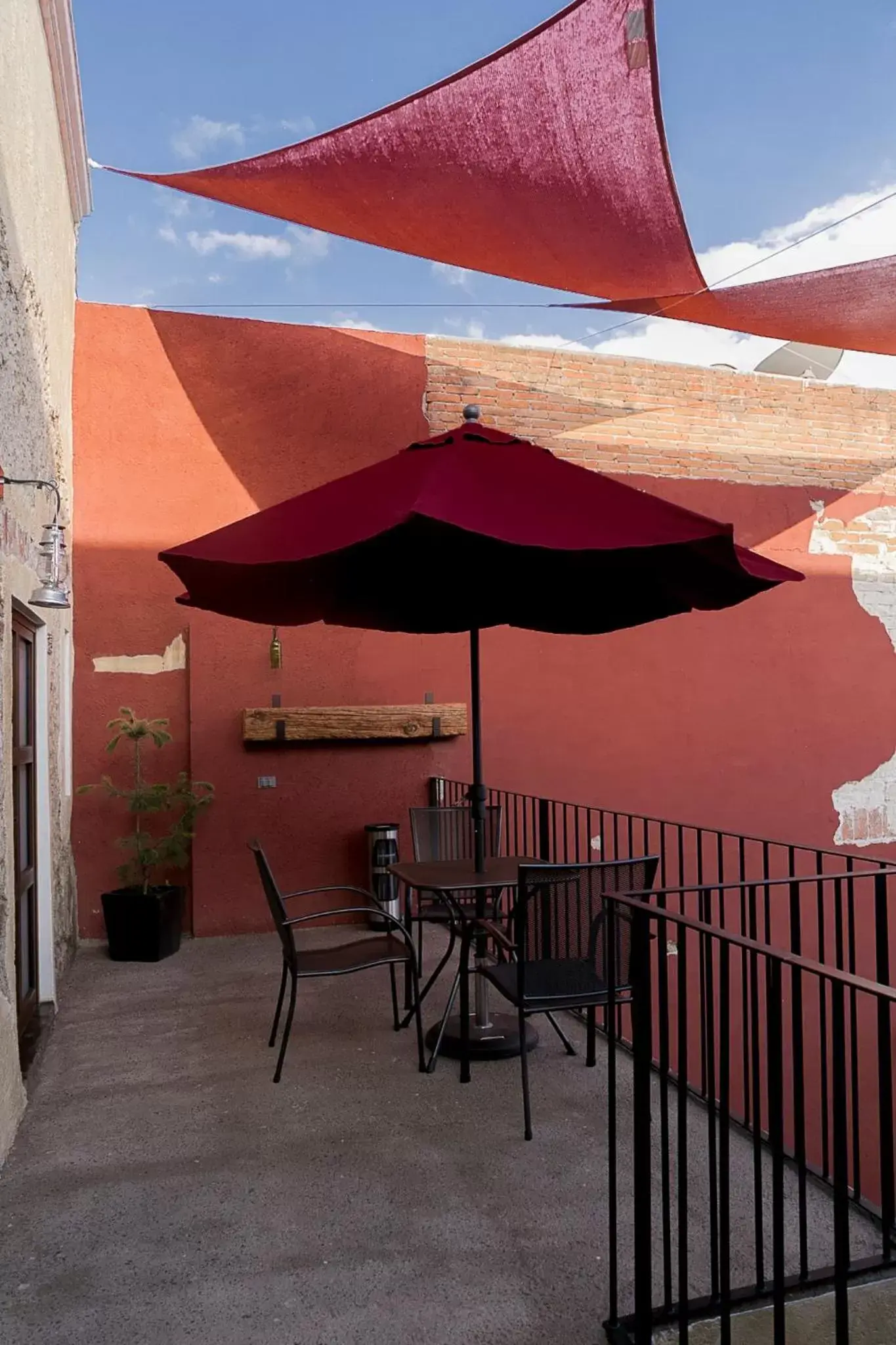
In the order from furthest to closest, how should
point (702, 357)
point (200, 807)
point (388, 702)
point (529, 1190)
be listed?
point (702, 357), point (388, 702), point (200, 807), point (529, 1190)

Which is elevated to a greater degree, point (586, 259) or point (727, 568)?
point (586, 259)

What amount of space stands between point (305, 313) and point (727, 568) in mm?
3753

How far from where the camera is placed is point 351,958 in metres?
3.07

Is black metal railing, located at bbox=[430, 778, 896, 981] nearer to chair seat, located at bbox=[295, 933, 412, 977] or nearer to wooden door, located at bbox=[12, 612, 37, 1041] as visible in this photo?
chair seat, located at bbox=[295, 933, 412, 977]

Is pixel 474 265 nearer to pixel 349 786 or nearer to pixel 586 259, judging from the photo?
pixel 586 259

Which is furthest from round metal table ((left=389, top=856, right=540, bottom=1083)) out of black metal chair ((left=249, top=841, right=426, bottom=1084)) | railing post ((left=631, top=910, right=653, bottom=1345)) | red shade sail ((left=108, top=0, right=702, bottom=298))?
red shade sail ((left=108, top=0, right=702, bottom=298))

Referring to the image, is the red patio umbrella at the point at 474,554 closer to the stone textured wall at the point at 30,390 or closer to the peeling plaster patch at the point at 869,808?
the stone textured wall at the point at 30,390

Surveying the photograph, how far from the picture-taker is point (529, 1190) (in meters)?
2.27

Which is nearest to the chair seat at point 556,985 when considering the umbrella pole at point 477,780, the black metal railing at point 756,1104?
the black metal railing at point 756,1104

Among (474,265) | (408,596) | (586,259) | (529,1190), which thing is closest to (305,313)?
(474,265)

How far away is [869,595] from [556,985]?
195 inches

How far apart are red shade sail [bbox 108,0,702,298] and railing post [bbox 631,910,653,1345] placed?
3411 millimetres

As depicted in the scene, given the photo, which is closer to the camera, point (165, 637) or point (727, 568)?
point (727, 568)

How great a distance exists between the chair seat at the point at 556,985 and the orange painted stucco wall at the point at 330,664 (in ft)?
8.72
